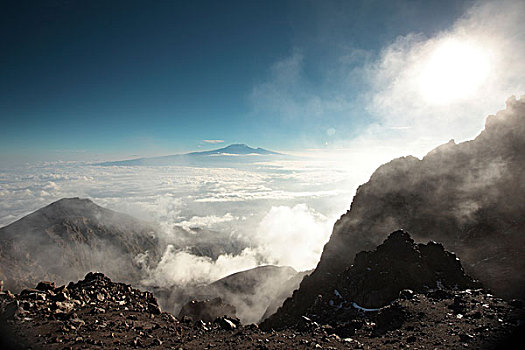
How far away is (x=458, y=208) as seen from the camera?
42.5 metres

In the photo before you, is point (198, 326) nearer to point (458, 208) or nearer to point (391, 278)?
point (391, 278)

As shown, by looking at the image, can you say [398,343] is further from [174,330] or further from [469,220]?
[469,220]

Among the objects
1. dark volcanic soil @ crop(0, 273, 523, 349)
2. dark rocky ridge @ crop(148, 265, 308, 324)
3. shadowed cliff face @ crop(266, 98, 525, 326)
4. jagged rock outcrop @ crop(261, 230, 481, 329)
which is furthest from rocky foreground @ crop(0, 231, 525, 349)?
dark rocky ridge @ crop(148, 265, 308, 324)

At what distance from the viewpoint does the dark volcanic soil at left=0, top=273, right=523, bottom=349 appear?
1191 centimetres

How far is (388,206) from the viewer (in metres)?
51.8

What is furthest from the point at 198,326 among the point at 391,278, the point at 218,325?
the point at 391,278

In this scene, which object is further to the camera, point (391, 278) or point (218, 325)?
point (391, 278)

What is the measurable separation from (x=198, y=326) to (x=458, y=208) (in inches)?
1843

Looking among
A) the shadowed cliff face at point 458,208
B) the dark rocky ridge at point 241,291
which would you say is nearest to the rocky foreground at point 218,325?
the shadowed cliff face at point 458,208

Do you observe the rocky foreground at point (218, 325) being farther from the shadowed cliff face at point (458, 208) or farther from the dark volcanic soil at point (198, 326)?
the shadowed cliff face at point (458, 208)

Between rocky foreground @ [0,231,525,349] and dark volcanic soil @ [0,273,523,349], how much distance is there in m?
0.04

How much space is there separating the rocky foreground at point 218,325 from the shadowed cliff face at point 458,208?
1553 cm

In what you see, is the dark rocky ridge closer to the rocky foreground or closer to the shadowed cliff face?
the shadowed cliff face

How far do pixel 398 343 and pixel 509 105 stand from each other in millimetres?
54954
